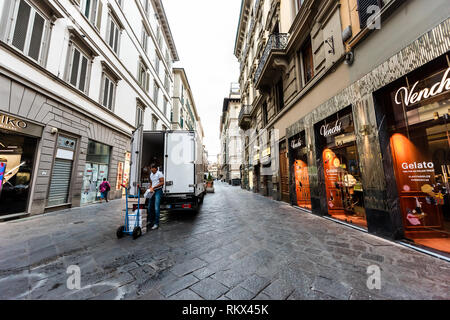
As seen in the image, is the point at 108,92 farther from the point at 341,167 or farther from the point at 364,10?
the point at 341,167

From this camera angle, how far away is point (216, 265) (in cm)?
275

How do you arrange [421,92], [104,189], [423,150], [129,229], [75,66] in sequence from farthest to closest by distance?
[104,189] < [75,66] < [129,229] < [423,150] < [421,92]

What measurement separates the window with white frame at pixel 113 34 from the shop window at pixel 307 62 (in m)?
11.6

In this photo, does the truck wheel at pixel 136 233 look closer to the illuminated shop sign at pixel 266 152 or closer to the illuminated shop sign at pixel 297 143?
the illuminated shop sign at pixel 297 143

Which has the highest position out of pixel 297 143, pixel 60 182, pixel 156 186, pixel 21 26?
pixel 21 26

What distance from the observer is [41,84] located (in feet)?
21.7

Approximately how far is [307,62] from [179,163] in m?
7.38

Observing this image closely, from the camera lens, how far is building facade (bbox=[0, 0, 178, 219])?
5.82 m

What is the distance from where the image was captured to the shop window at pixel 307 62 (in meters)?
7.62

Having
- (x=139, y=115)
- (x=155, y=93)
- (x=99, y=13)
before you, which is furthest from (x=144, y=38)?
(x=139, y=115)

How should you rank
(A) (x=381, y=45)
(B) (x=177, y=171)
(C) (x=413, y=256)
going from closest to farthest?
(C) (x=413, y=256)
(A) (x=381, y=45)
(B) (x=177, y=171)

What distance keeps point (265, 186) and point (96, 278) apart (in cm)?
1238

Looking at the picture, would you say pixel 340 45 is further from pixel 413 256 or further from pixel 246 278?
pixel 246 278
